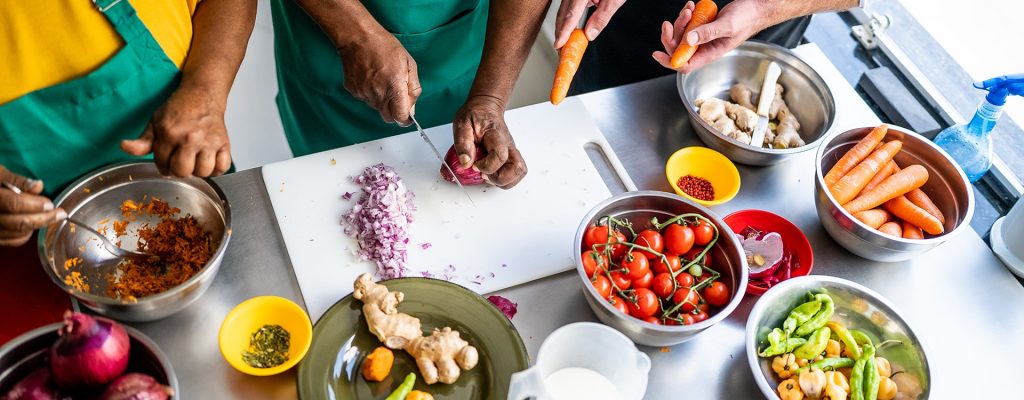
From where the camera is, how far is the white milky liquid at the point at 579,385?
1.47 metres

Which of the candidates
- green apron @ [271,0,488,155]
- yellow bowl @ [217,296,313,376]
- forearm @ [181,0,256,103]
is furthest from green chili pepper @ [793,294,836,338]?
forearm @ [181,0,256,103]

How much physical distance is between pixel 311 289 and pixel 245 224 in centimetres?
22

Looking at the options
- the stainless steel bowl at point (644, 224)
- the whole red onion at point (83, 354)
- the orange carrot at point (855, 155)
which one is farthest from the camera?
the orange carrot at point (855, 155)

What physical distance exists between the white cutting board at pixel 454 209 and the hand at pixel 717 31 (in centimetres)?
28

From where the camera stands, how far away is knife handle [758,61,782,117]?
1980 mm

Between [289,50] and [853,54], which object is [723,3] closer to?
[853,54]

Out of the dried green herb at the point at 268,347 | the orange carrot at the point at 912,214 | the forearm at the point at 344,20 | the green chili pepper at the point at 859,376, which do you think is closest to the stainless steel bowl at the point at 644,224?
the green chili pepper at the point at 859,376

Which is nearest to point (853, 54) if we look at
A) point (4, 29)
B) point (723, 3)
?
point (723, 3)

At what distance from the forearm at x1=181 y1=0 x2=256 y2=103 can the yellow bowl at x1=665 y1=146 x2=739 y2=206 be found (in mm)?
987

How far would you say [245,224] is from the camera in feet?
5.56

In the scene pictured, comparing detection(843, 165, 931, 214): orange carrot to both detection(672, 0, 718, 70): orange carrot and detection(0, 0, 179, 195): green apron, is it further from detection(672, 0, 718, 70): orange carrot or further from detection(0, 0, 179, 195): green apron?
detection(0, 0, 179, 195): green apron

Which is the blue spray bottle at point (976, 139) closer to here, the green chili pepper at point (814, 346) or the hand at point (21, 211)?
the green chili pepper at point (814, 346)

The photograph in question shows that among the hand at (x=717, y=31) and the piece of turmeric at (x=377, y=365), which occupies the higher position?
the hand at (x=717, y=31)

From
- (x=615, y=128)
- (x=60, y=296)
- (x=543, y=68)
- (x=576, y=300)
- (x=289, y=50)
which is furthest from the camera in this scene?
(x=543, y=68)
